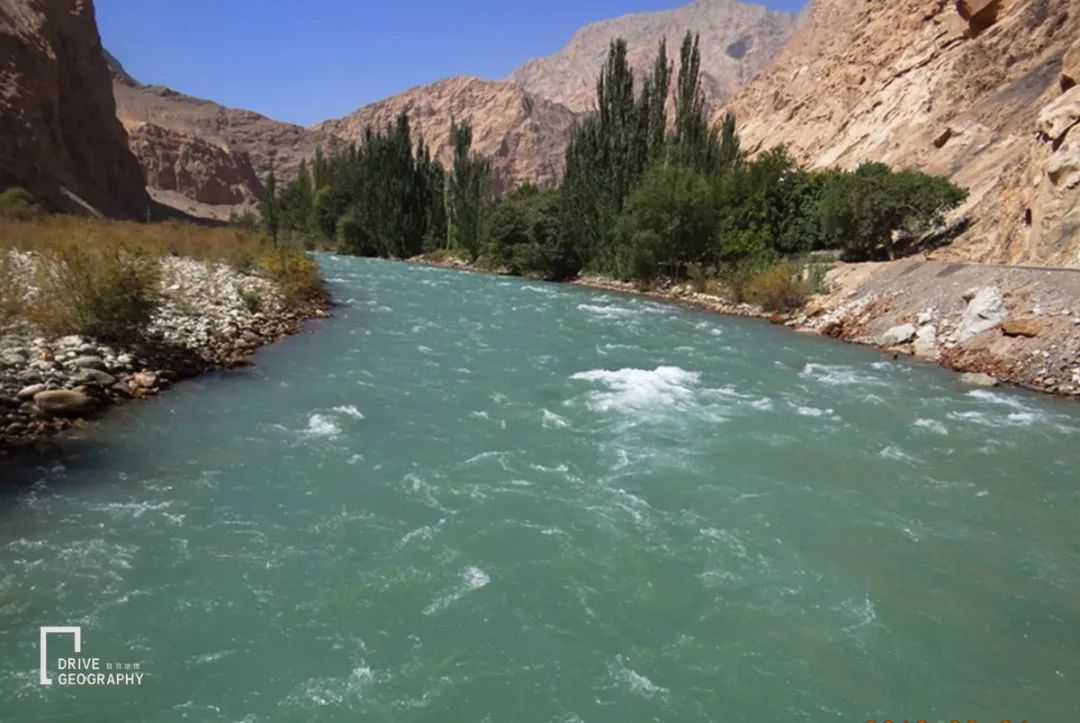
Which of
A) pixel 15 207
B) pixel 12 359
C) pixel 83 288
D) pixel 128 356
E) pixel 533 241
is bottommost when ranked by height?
pixel 128 356

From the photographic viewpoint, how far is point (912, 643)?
18.9 feet

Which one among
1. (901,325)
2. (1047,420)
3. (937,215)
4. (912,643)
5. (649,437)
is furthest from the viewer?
(937,215)

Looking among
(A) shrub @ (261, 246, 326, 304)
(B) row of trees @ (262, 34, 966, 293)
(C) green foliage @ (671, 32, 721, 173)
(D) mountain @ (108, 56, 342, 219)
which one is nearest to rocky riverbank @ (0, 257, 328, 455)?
(A) shrub @ (261, 246, 326, 304)

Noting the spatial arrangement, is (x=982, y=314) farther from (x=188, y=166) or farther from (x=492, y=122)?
(x=492, y=122)

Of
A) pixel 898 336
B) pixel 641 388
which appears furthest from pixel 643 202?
pixel 641 388

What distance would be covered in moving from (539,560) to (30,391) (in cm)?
716

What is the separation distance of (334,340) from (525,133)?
130901 millimetres

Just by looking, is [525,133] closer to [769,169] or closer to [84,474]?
[769,169]

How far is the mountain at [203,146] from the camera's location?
304 ft

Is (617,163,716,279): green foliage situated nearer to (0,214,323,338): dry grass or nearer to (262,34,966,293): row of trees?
(262,34,966,293): row of trees

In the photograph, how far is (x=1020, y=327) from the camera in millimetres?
16703

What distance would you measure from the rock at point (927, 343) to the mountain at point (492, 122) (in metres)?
111

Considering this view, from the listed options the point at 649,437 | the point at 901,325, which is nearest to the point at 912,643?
the point at 649,437

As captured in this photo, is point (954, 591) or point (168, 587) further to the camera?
point (954, 591)
